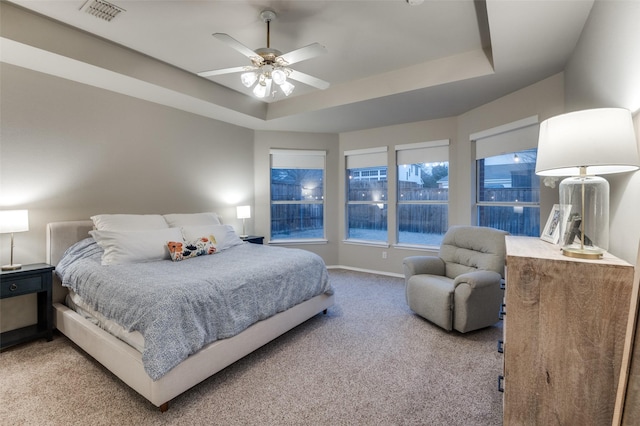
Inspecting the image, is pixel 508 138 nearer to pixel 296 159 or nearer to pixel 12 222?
pixel 296 159

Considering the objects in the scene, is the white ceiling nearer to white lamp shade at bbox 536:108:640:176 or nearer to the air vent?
the air vent

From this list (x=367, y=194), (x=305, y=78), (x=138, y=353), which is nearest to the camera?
(x=138, y=353)

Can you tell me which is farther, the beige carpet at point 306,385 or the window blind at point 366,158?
the window blind at point 366,158

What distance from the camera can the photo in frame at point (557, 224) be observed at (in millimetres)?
1460

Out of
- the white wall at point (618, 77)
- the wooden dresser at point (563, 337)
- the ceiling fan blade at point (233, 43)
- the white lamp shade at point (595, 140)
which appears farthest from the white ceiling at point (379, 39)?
the wooden dresser at point (563, 337)

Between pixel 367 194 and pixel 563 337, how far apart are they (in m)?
4.22

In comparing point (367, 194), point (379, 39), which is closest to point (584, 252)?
point (379, 39)

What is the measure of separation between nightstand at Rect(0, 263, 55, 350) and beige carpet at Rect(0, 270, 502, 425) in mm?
97

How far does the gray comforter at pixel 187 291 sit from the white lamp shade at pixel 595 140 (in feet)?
6.88

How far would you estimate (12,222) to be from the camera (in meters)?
2.43

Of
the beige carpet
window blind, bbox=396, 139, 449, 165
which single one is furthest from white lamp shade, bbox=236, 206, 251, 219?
window blind, bbox=396, 139, 449, 165

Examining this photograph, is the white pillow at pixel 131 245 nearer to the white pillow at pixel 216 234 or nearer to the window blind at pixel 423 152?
the white pillow at pixel 216 234

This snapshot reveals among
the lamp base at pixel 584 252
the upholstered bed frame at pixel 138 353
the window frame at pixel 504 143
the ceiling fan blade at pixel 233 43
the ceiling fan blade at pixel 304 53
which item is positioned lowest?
the upholstered bed frame at pixel 138 353

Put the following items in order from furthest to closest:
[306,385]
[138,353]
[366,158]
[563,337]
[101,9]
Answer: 1. [366,158]
2. [101,9]
3. [306,385]
4. [138,353]
5. [563,337]
